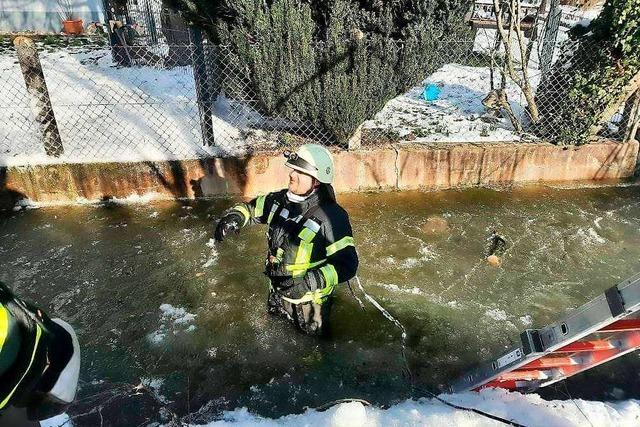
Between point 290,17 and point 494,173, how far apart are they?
3410mm

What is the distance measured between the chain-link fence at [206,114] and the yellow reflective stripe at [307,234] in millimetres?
2860

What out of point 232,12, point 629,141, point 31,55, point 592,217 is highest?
point 232,12

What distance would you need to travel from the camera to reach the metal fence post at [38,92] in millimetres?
4770

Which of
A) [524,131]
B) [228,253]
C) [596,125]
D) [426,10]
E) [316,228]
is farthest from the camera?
[524,131]

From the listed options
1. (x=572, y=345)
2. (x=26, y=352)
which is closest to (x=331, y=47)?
(x=572, y=345)

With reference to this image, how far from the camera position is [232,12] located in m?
4.89

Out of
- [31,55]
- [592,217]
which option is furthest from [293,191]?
[592,217]

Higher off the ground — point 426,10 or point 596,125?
point 426,10

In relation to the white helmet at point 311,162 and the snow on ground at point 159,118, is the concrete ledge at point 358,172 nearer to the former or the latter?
the snow on ground at point 159,118

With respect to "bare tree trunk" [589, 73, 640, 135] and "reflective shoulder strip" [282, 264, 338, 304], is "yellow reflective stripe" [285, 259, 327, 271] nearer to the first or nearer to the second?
"reflective shoulder strip" [282, 264, 338, 304]

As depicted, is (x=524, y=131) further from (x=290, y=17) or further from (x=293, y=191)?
(x=293, y=191)

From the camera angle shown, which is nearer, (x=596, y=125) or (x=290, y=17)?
(x=290, y=17)

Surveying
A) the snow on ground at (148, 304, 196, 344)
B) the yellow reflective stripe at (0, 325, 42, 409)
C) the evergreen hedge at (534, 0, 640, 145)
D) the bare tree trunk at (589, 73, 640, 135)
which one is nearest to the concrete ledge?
the bare tree trunk at (589, 73, 640, 135)

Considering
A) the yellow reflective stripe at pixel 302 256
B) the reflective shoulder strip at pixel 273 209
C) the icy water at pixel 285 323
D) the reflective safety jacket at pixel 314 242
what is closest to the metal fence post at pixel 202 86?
the icy water at pixel 285 323
